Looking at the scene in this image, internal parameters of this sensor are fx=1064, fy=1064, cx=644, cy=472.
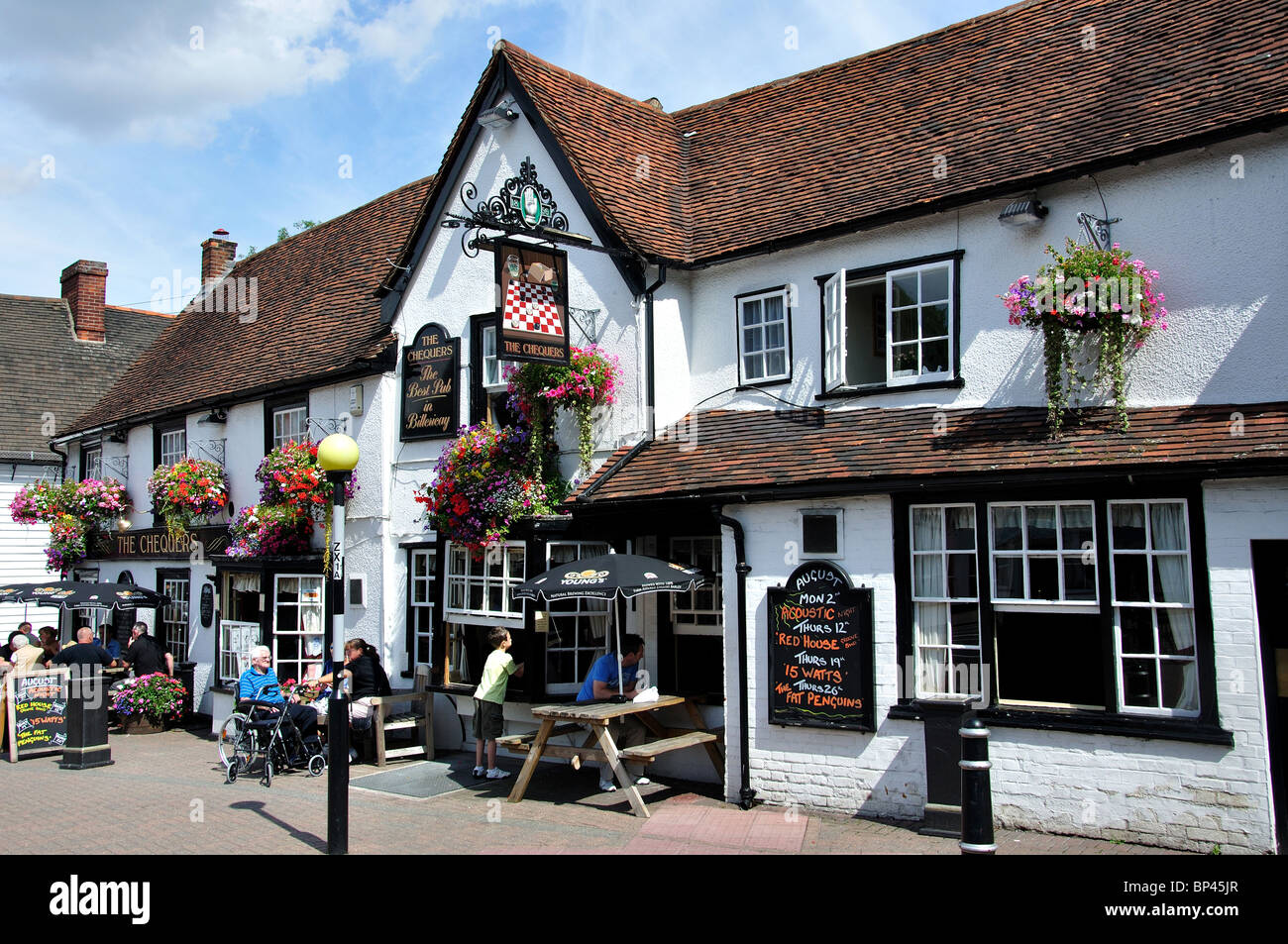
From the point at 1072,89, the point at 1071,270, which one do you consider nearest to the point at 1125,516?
the point at 1071,270

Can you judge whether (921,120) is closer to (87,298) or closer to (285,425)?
(285,425)

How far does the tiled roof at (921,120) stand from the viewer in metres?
9.77

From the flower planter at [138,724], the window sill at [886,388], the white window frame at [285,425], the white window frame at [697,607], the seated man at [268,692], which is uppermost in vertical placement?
the white window frame at [285,425]

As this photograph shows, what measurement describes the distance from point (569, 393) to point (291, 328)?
28.3ft

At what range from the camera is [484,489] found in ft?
42.1

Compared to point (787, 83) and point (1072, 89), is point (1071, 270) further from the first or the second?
point (787, 83)

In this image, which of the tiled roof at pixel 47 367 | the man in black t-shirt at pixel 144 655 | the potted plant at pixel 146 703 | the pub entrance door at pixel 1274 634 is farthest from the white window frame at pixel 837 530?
the tiled roof at pixel 47 367

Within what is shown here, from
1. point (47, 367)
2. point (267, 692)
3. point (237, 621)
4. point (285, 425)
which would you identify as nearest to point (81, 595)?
point (237, 621)

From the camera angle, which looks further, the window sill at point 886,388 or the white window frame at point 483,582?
the white window frame at point 483,582

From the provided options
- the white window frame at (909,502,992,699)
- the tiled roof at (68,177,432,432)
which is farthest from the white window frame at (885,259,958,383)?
the tiled roof at (68,177,432,432)

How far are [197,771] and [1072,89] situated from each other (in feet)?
42.7

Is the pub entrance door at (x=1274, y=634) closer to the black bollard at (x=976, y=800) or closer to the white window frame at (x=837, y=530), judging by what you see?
the black bollard at (x=976, y=800)

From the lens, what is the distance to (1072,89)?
1098 centimetres

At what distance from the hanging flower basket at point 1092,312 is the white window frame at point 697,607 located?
412 cm
